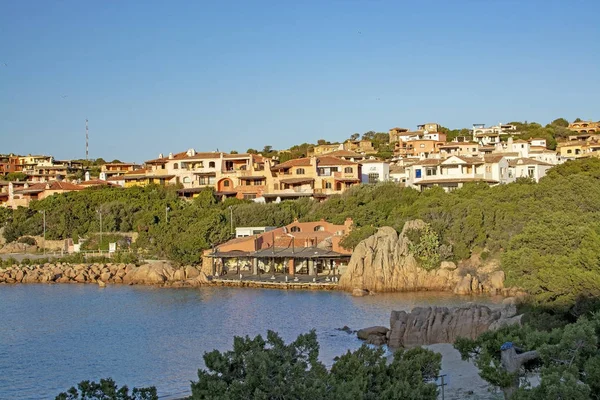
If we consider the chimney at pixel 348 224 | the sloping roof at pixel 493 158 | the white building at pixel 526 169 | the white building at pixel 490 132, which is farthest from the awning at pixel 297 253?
the white building at pixel 490 132

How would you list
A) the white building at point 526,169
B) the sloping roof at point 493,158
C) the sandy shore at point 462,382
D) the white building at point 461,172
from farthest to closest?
the white building at point 526,169, the sloping roof at point 493,158, the white building at point 461,172, the sandy shore at point 462,382

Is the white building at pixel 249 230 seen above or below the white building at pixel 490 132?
below

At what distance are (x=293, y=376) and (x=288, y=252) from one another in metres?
35.2

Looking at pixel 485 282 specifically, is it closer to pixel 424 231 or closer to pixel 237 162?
pixel 424 231

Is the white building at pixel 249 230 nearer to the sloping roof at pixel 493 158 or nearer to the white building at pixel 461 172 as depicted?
the white building at pixel 461 172

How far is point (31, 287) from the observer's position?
45.4 metres

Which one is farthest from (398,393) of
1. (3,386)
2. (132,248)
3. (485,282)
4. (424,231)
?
(132,248)

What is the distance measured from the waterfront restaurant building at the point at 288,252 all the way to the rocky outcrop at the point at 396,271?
290 cm

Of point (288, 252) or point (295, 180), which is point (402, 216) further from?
point (295, 180)

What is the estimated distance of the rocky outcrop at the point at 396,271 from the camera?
1563 inches

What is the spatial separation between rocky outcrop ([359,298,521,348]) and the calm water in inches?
64.1

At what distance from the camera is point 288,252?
45.2m

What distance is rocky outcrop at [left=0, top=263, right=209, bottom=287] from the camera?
45.5 meters

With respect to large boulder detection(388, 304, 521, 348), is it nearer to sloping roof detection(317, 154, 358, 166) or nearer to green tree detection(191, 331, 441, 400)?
green tree detection(191, 331, 441, 400)
